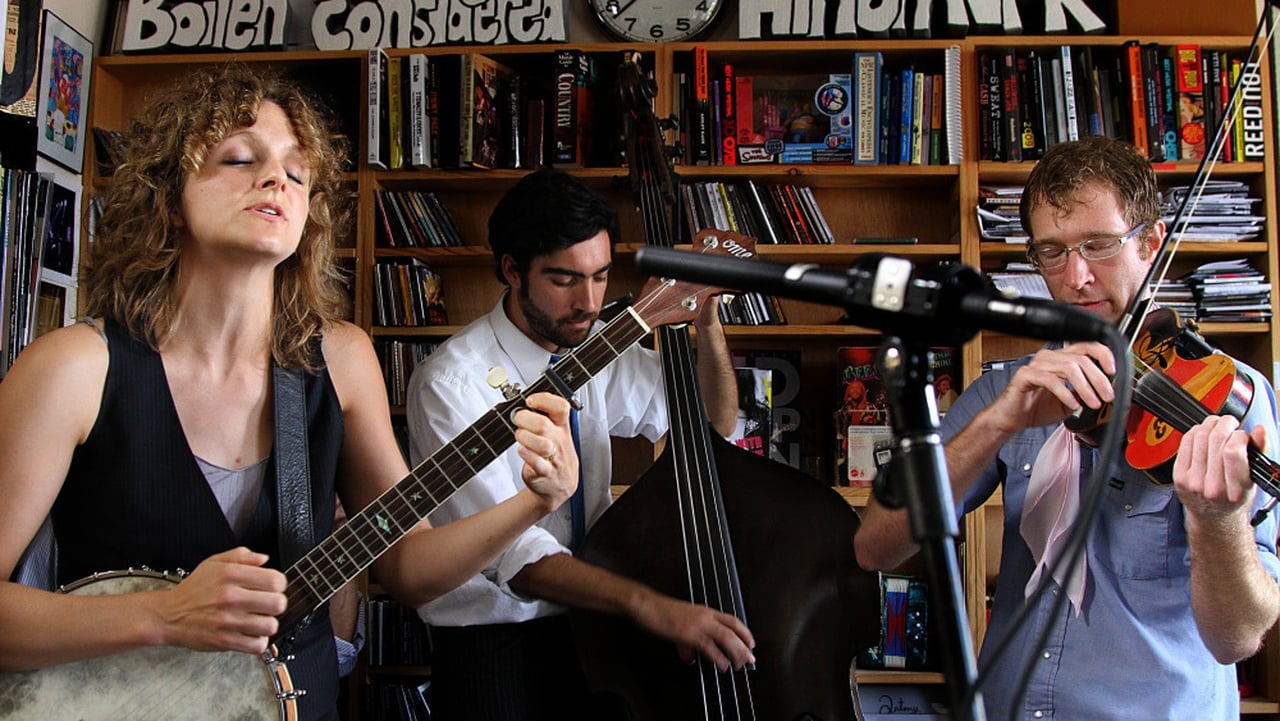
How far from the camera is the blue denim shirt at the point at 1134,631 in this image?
139 centimetres

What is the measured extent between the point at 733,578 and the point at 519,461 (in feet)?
2.01

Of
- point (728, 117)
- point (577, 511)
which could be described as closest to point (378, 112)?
point (728, 117)

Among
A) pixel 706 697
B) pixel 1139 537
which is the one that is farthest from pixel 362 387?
pixel 1139 537

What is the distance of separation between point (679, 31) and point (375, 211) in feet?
3.67

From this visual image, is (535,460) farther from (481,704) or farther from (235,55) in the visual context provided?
(235,55)

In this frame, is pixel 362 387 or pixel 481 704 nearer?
pixel 362 387

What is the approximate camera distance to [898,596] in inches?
123

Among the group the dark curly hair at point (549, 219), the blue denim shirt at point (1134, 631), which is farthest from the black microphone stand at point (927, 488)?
the dark curly hair at point (549, 219)

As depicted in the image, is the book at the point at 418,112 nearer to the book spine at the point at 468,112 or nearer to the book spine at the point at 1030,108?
the book spine at the point at 468,112

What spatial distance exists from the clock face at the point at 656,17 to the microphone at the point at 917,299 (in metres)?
2.81

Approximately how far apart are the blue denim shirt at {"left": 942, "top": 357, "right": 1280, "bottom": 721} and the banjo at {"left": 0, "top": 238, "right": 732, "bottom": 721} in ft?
2.26

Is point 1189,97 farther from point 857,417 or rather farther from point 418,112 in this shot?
point 418,112

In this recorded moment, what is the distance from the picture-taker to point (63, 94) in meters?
3.23

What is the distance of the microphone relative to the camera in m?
0.66
